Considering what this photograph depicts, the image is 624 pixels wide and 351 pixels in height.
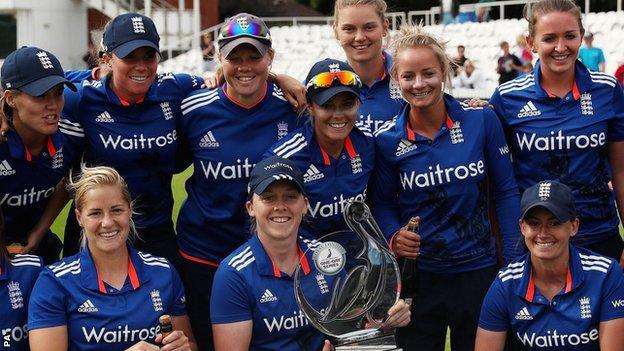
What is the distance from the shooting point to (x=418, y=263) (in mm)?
4965

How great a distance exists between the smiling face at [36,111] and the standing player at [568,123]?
7.32 ft

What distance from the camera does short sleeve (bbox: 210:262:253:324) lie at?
14.6ft

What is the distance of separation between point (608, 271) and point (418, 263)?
918 millimetres

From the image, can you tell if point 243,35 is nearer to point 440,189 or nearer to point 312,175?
point 312,175

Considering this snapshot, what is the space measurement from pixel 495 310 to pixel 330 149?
1.09 metres

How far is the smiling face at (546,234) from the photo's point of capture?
450cm

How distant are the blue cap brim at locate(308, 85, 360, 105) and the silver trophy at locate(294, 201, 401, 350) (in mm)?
620

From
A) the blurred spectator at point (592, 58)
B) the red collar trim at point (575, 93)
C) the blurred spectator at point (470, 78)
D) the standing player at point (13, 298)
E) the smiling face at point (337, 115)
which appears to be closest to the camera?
the standing player at point (13, 298)

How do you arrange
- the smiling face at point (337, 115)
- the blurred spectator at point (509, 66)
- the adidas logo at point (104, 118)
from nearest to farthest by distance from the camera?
1. the smiling face at point (337, 115)
2. the adidas logo at point (104, 118)
3. the blurred spectator at point (509, 66)

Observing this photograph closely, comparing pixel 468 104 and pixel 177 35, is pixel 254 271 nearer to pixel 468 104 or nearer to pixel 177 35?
pixel 468 104

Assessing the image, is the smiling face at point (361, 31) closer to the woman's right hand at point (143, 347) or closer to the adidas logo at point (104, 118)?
the adidas logo at point (104, 118)

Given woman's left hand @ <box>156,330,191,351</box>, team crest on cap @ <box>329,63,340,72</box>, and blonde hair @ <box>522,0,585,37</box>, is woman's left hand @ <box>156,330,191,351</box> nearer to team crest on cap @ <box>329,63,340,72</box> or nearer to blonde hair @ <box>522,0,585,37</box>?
team crest on cap @ <box>329,63,340,72</box>

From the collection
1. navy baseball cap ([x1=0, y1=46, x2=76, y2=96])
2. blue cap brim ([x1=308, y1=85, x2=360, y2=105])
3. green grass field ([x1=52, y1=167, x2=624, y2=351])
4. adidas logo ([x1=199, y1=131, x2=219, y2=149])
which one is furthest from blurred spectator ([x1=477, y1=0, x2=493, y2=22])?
navy baseball cap ([x1=0, y1=46, x2=76, y2=96])

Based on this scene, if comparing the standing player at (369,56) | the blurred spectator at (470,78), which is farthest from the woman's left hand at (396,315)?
the blurred spectator at (470,78)
